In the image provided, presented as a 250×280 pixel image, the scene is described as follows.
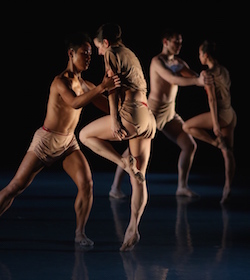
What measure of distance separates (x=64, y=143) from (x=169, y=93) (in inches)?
98.3

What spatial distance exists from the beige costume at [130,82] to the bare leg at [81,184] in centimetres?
41

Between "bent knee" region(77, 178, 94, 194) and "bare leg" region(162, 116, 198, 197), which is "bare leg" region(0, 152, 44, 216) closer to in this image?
"bent knee" region(77, 178, 94, 194)

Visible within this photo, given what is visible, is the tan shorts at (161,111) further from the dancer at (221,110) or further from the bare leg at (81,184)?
the bare leg at (81,184)

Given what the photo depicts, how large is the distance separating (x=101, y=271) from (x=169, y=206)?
2.52 m

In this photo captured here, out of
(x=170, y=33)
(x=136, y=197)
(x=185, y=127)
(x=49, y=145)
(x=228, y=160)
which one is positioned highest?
(x=170, y=33)

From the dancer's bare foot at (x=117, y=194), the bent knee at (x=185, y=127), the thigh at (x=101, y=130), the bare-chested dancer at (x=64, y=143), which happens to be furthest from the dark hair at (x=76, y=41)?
the dancer's bare foot at (x=117, y=194)

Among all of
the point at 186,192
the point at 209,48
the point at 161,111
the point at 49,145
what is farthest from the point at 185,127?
the point at 49,145

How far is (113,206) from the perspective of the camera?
6.01 metres

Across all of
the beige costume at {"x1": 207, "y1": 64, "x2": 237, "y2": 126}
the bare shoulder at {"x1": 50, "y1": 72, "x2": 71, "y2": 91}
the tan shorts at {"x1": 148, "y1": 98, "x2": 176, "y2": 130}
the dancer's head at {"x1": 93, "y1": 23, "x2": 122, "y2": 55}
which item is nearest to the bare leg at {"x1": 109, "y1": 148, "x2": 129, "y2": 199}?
the tan shorts at {"x1": 148, "y1": 98, "x2": 176, "y2": 130}

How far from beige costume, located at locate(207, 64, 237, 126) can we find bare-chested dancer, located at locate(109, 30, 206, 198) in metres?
0.23

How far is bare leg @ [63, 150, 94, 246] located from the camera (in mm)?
4141

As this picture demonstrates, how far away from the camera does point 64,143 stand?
415 cm

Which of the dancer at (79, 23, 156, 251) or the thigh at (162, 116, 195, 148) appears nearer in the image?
the dancer at (79, 23, 156, 251)

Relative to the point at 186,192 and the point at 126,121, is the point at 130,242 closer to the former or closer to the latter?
the point at 126,121
